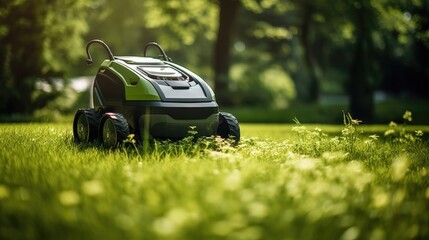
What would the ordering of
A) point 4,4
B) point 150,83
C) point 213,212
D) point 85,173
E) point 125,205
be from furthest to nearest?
point 4,4 → point 150,83 → point 85,173 → point 125,205 → point 213,212

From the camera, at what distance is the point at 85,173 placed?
4.64 metres

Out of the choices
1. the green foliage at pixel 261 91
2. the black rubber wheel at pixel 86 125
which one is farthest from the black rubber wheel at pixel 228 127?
the green foliage at pixel 261 91

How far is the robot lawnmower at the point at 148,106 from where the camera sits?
6.60m

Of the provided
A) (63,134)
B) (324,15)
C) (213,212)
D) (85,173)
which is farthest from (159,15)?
(213,212)

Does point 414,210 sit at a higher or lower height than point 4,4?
lower

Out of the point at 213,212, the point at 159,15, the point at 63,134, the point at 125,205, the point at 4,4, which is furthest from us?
the point at 159,15

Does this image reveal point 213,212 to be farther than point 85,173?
No

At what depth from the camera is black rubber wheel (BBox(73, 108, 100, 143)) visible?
716 centimetres

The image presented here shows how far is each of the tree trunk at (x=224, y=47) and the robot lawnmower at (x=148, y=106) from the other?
13046 millimetres

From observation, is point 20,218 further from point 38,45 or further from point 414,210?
point 38,45

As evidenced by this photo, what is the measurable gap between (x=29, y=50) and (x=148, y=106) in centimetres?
Result: 996

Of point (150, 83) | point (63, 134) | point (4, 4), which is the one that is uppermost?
point (4, 4)

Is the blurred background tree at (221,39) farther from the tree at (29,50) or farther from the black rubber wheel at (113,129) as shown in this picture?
the black rubber wheel at (113,129)

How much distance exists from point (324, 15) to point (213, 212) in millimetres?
20900
